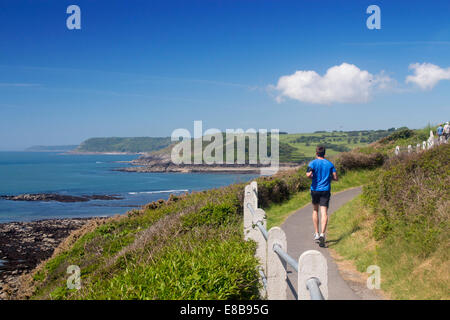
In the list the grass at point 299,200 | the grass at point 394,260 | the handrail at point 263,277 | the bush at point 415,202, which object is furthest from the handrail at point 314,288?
the grass at point 299,200

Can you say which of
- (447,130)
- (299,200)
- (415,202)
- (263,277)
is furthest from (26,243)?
(263,277)

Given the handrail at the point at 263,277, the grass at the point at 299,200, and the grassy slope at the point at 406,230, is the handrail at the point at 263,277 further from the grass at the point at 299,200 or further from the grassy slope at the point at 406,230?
the grass at the point at 299,200

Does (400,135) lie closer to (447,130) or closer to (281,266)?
(447,130)

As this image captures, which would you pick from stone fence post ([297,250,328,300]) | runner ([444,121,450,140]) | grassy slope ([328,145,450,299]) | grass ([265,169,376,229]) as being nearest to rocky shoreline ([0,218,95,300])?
grass ([265,169,376,229])

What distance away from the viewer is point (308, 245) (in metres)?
8.80

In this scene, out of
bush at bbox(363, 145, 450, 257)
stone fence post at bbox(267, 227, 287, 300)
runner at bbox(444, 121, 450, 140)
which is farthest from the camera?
runner at bbox(444, 121, 450, 140)

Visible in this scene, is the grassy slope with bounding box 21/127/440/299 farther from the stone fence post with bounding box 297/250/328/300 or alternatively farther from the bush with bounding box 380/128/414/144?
the bush with bounding box 380/128/414/144

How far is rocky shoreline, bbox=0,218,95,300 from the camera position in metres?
23.9

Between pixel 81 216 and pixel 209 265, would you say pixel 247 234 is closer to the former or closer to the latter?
pixel 209 265

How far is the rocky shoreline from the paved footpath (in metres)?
14.3

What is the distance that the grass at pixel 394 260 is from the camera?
211 inches

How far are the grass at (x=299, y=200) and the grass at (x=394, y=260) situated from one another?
2.89 meters
